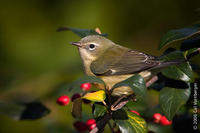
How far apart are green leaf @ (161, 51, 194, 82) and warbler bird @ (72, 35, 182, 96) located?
1.30 ft

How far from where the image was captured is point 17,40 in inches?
136

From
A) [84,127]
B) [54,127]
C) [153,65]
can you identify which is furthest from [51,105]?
[153,65]

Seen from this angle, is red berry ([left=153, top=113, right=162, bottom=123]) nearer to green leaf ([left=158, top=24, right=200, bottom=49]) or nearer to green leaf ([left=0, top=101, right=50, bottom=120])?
green leaf ([left=158, top=24, right=200, bottom=49])

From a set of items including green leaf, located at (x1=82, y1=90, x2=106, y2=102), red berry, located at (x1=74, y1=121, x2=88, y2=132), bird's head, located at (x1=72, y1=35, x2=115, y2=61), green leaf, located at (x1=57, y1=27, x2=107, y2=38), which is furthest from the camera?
bird's head, located at (x1=72, y1=35, x2=115, y2=61)

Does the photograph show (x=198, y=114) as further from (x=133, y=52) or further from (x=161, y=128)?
(x=133, y=52)

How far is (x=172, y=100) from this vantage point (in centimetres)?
166

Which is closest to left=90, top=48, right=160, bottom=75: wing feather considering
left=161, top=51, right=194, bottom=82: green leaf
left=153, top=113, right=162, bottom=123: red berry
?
left=153, top=113, right=162, bottom=123: red berry

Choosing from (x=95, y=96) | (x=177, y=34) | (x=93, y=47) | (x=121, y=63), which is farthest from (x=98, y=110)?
(x=93, y=47)

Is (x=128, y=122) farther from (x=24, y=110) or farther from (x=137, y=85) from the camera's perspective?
(x=24, y=110)

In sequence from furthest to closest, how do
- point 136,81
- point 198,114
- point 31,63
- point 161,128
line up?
point 31,63 → point 161,128 → point 198,114 → point 136,81

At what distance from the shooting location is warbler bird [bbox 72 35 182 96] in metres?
2.28

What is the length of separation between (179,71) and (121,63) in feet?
3.05

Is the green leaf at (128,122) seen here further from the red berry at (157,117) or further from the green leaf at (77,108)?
the red berry at (157,117)

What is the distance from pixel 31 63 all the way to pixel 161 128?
1741mm
